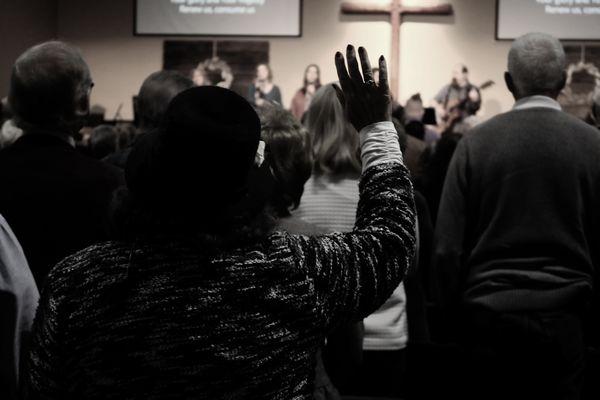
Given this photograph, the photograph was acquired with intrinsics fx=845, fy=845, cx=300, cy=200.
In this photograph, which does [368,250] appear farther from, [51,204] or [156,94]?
[156,94]

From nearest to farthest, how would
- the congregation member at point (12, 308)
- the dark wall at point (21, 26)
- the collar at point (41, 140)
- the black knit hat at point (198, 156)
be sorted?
the black knit hat at point (198, 156), the congregation member at point (12, 308), the collar at point (41, 140), the dark wall at point (21, 26)

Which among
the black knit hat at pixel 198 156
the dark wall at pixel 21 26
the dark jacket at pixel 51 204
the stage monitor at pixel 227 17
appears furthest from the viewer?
the stage monitor at pixel 227 17

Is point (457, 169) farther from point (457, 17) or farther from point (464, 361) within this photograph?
point (457, 17)

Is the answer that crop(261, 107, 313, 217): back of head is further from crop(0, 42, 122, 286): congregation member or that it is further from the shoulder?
the shoulder

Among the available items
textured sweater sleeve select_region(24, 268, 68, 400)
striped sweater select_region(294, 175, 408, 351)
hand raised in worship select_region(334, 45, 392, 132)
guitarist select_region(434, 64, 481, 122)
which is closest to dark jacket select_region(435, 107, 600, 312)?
striped sweater select_region(294, 175, 408, 351)

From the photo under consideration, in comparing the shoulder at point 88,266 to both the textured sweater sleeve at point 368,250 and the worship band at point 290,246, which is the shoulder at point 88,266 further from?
the textured sweater sleeve at point 368,250

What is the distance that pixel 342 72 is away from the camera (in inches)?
54.9

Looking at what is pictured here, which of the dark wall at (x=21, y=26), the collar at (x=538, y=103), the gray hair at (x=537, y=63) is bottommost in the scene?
the collar at (x=538, y=103)

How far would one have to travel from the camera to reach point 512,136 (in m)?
2.68

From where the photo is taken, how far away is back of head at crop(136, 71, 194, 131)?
274cm

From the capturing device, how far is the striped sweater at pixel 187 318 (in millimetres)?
1188

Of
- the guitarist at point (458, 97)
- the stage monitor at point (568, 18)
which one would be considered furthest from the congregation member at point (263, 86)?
the stage monitor at point (568, 18)

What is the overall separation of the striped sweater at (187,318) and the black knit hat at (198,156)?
7 centimetres

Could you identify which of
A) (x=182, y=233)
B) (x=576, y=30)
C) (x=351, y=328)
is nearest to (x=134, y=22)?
(x=576, y=30)
